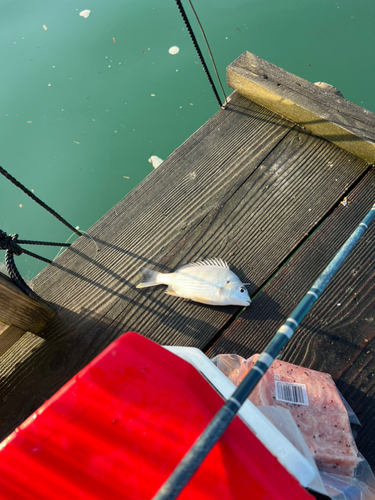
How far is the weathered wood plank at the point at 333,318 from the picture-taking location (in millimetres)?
1646

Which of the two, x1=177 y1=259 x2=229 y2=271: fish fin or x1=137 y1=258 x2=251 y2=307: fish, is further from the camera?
x1=177 y1=259 x2=229 y2=271: fish fin

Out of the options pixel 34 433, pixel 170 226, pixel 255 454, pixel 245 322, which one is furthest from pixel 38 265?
pixel 255 454

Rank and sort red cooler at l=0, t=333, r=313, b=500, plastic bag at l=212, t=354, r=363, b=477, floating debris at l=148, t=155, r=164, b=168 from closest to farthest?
red cooler at l=0, t=333, r=313, b=500 → plastic bag at l=212, t=354, r=363, b=477 → floating debris at l=148, t=155, r=164, b=168

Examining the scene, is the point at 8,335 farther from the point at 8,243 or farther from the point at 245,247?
the point at 245,247

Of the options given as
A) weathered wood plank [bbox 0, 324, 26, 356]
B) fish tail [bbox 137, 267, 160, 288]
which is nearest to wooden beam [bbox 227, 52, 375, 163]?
fish tail [bbox 137, 267, 160, 288]

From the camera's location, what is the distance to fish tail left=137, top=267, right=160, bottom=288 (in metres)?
2.02

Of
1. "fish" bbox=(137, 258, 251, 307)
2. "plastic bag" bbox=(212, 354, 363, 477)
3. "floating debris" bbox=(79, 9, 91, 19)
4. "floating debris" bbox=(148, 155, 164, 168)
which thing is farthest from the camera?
"floating debris" bbox=(79, 9, 91, 19)

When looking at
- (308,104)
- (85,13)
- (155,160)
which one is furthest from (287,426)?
(85,13)

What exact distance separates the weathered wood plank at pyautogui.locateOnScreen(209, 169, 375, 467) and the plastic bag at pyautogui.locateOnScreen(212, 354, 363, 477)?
0.79 ft

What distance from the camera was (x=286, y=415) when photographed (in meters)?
1.17

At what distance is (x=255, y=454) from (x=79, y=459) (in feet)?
1.63

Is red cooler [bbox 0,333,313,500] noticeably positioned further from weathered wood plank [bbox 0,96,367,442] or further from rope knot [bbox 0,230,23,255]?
rope knot [bbox 0,230,23,255]

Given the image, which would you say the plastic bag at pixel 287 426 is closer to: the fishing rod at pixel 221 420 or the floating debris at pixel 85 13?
the fishing rod at pixel 221 420

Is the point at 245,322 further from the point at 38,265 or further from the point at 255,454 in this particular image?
the point at 38,265
